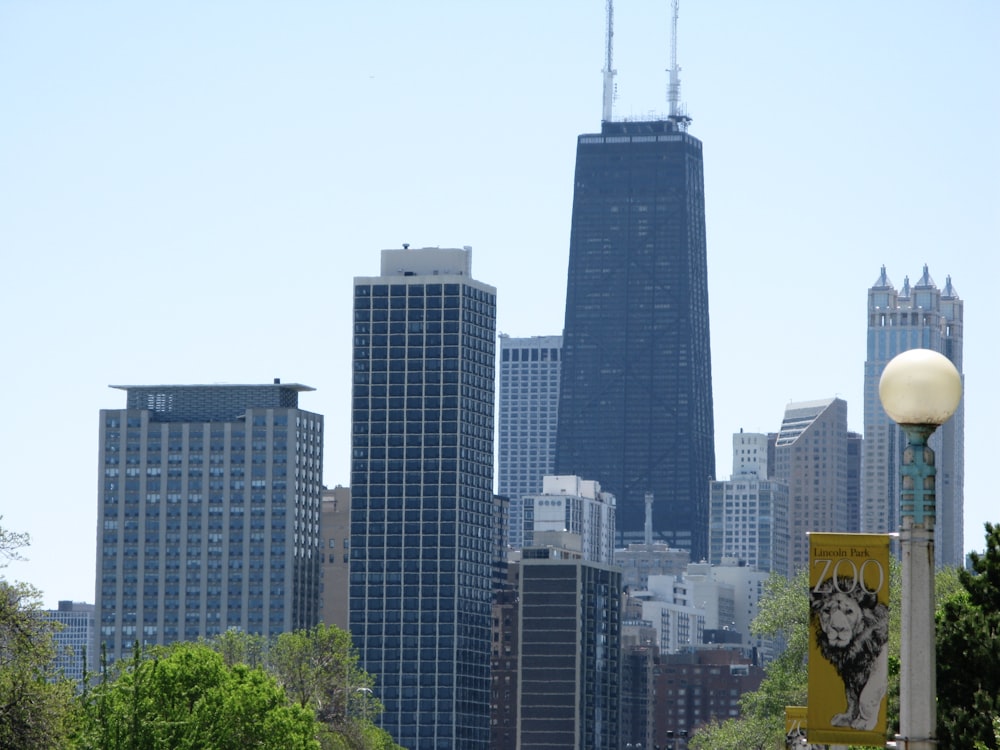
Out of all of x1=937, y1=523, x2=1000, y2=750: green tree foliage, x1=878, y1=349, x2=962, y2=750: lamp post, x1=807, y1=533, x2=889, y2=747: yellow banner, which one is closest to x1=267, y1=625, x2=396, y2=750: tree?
x1=937, y1=523, x2=1000, y2=750: green tree foliage

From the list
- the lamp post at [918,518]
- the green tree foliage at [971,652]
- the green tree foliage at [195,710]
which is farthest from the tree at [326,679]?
the lamp post at [918,518]

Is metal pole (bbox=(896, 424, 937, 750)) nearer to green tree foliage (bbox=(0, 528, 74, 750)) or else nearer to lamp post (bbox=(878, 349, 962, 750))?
lamp post (bbox=(878, 349, 962, 750))

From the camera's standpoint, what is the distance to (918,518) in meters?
17.6

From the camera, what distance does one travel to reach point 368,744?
11669 centimetres

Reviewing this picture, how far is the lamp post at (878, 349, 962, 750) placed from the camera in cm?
1730

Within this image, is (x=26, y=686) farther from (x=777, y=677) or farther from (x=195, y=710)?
(x=777, y=677)

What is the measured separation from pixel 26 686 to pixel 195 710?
34458mm

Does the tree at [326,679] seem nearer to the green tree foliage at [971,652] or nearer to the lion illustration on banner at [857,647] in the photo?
the green tree foliage at [971,652]

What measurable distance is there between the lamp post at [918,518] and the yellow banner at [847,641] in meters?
0.86

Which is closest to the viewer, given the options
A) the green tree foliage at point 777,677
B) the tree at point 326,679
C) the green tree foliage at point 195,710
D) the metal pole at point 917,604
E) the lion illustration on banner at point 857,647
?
the metal pole at point 917,604

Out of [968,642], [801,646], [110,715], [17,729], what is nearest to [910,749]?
[968,642]

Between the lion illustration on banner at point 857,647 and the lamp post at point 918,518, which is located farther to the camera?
the lion illustration on banner at point 857,647

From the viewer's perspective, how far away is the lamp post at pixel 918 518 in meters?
17.3

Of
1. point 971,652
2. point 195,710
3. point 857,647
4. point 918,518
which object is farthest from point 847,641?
point 195,710
